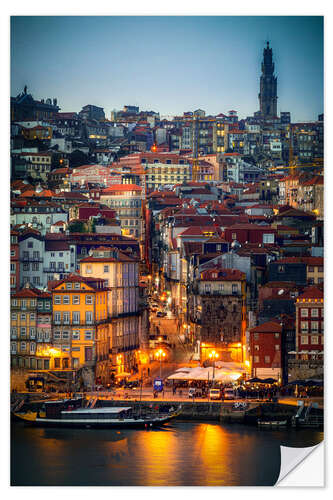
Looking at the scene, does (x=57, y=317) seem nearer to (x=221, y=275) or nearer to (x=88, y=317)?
(x=88, y=317)

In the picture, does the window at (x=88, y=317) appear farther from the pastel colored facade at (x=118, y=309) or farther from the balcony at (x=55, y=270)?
the balcony at (x=55, y=270)

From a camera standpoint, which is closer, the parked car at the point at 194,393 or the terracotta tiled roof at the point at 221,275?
the parked car at the point at 194,393

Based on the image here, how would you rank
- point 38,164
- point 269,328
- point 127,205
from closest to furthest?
point 269,328 → point 38,164 → point 127,205

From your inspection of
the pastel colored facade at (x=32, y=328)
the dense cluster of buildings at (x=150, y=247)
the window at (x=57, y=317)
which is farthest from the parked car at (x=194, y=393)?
the window at (x=57, y=317)

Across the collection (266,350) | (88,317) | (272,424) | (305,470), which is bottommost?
(272,424)

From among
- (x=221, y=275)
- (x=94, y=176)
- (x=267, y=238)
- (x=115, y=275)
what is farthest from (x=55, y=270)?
(x=94, y=176)

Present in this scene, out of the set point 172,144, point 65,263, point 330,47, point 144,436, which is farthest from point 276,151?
point 330,47

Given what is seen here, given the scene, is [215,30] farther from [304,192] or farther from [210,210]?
[210,210]
